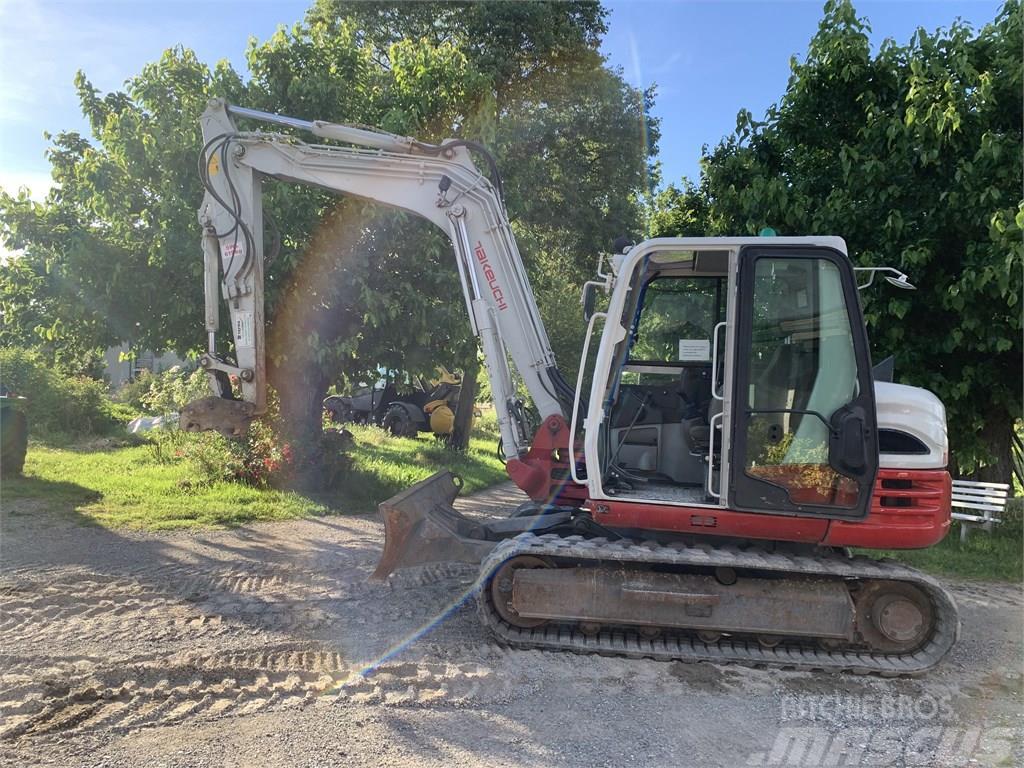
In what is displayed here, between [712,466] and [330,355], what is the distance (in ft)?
17.7

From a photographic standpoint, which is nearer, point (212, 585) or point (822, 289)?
point (822, 289)

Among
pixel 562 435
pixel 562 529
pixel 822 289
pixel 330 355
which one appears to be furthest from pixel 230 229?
pixel 822 289

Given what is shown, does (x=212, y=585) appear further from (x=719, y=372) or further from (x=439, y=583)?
(x=719, y=372)

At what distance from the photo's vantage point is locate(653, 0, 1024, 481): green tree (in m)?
6.45

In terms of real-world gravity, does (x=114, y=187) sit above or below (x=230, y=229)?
above

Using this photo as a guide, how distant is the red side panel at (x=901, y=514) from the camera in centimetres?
405

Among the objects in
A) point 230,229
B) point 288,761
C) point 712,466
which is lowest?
point 288,761

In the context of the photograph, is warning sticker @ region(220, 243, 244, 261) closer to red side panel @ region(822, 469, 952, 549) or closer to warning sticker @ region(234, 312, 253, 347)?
warning sticker @ region(234, 312, 253, 347)

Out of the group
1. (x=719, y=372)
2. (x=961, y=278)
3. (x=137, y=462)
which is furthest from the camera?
(x=137, y=462)

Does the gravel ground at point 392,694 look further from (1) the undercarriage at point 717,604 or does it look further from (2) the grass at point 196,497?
(2) the grass at point 196,497

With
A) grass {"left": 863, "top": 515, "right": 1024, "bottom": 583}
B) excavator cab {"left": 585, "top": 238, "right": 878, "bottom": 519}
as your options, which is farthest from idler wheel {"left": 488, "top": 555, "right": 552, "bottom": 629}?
grass {"left": 863, "top": 515, "right": 1024, "bottom": 583}

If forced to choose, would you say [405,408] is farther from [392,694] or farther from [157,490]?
[392,694]

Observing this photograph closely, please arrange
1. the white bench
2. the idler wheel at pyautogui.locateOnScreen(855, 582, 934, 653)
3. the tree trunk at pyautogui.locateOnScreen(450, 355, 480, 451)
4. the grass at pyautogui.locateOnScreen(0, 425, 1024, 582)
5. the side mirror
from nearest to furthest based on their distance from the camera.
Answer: the idler wheel at pyautogui.locateOnScreen(855, 582, 934, 653) → the side mirror → the grass at pyautogui.locateOnScreen(0, 425, 1024, 582) → the white bench → the tree trunk at pyautogui.locateOnScreen(450, 355, 480, 451)

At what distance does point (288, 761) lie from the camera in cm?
296
